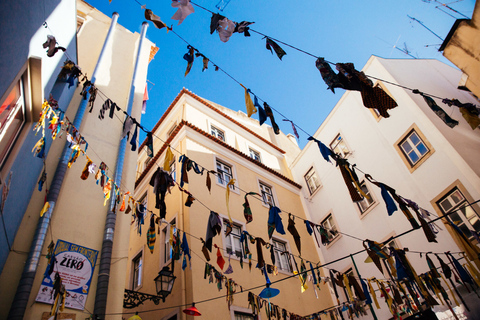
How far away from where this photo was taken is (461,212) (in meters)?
10.7

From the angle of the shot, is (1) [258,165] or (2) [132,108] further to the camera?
(1) [258,165]

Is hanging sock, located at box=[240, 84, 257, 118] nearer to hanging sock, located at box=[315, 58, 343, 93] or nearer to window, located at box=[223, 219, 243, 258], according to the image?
hanging sock, located at box=[315, 58, 343, 93]

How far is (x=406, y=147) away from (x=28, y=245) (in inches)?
554

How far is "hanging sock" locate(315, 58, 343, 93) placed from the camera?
5.35 meters

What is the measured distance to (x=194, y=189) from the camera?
12242 mm

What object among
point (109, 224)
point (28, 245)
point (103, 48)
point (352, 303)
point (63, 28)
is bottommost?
point (352, 303)

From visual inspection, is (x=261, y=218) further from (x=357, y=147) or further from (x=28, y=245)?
(x=28, y=245)

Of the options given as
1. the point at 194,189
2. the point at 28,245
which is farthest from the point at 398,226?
the point at 28,245

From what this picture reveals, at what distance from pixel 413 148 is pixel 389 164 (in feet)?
4.04

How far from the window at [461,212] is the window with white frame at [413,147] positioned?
1.97 meters

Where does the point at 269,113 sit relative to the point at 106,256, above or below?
above

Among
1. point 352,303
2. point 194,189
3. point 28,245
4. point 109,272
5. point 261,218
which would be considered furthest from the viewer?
point 261,218

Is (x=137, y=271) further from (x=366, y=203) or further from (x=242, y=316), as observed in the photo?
(x=366, y=203)

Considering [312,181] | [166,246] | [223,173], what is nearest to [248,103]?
[166,246]
